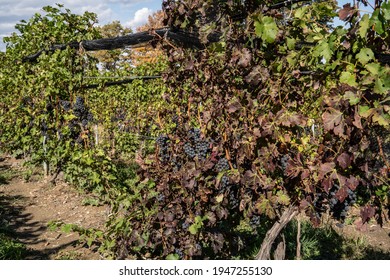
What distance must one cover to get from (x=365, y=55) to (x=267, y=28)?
611 millimetres

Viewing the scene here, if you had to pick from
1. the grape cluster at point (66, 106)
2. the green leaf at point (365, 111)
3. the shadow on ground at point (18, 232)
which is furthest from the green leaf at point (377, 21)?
the grape cluster at point (66, 106)

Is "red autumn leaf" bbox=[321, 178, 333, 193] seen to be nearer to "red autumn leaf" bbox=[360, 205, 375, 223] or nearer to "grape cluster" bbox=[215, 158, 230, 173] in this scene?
"red autumn leaf" bbox=[360, 205, 375, 223]

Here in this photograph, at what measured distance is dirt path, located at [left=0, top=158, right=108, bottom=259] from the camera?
5.54 metres

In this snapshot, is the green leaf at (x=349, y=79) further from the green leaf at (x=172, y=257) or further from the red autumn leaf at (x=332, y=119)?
the green leaf at (x=172, y=257)

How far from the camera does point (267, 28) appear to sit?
8.57ft

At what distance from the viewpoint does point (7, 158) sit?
500 inches

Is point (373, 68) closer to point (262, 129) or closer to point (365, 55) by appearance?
point (365, 55)

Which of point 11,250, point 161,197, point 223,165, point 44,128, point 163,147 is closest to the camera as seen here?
point 223,165

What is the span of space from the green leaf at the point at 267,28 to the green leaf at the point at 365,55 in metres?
0.53

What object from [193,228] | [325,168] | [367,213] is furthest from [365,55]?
[193,228]

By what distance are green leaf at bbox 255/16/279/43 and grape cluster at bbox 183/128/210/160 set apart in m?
1.09

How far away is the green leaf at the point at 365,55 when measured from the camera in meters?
2.37
